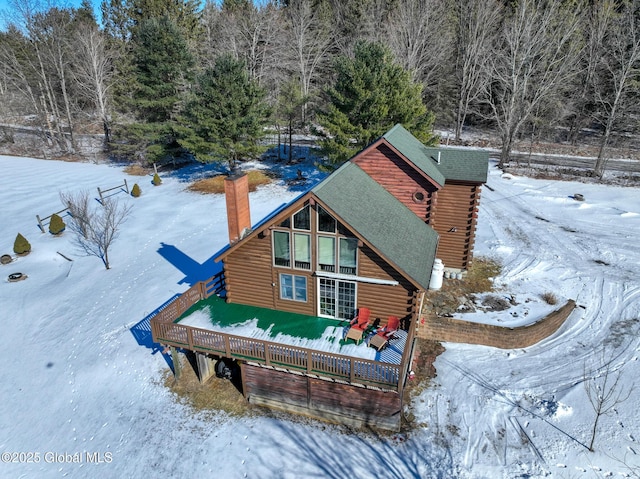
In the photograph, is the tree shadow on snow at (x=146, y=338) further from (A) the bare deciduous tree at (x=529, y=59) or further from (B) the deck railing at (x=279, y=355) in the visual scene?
(A) the bare deciduous tree at (x=529, y=59)

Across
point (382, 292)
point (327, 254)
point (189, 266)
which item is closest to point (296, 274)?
point (327, 254)

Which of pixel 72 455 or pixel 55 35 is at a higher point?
pixel 55 35

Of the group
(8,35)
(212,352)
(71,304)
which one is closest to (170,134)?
(71,304)

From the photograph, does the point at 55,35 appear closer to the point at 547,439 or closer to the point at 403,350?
the point at 403,350

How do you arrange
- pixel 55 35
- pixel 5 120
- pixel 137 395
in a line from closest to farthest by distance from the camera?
pixel 137 395 → pixel 55 35 → pixel 5 120

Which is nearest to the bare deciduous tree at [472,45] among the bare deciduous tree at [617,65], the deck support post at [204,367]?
the bare deciduous tree at [617,65]
